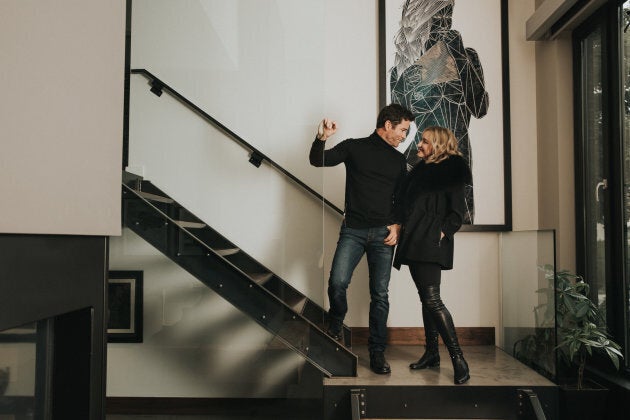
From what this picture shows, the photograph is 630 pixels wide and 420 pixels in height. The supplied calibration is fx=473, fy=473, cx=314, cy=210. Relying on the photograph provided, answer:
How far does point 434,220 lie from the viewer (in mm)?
2438

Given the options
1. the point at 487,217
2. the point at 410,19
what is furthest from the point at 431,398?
the point at 410,19

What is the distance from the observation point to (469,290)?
10.8ft

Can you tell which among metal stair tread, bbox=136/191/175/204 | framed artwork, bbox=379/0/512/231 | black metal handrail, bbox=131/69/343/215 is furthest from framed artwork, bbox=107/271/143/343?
framed artwork, bbox=379/0/512/231

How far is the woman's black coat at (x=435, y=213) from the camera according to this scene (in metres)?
2.40

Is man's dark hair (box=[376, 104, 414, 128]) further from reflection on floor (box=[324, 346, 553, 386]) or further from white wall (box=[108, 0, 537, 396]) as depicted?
reflection on floor (box=[324, 346, 553, 386])

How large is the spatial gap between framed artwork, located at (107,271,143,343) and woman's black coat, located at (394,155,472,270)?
138 centimetres

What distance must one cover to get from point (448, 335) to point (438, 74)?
1894 mm

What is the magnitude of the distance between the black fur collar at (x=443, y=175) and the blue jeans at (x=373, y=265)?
12.5 inches

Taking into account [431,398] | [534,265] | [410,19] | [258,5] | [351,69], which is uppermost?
[410,19]

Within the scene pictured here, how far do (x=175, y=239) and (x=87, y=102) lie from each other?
92 cm

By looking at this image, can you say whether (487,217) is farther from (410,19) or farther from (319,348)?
(319,348)

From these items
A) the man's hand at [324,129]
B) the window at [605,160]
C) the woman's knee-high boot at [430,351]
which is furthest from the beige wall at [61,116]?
the window at [605,160]

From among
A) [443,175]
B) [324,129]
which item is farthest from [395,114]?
[324,129]

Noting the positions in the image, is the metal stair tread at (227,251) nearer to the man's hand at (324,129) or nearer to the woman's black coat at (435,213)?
the man's hand at (324,129)
